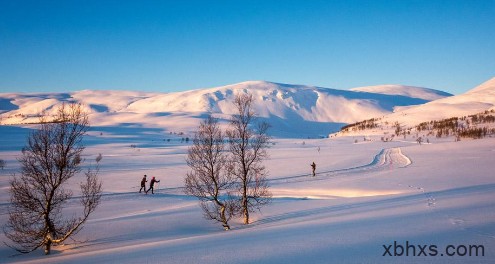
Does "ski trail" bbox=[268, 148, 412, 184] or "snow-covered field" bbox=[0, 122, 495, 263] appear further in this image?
"ski trail" bbox=[268, 148, 412, 184]

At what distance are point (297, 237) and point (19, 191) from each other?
1078 cm

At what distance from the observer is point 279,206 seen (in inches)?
776

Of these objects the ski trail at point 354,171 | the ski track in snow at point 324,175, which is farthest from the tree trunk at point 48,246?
the ski trail at point 354,171

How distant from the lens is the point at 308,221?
40.5 ft

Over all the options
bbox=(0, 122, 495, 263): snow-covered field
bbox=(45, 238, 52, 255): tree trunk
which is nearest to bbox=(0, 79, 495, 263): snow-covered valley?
bbox=(0, 122, 495, 263): snow-covered field

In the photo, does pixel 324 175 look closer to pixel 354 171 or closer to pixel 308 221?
pixel 354 171

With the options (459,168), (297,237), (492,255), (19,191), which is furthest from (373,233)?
(459,168)

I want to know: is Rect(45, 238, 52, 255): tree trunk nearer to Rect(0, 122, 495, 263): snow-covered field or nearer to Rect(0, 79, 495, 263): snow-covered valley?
Rect(0, 79, 495, 263): snow-covered valley

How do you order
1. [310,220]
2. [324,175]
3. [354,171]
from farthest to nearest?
[354,171] → [324,175] → [310,220]

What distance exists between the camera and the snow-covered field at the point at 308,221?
741 centimetres

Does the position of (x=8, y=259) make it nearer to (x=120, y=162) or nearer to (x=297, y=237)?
(x=297, y=237)

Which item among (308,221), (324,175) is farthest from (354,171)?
(308,221)

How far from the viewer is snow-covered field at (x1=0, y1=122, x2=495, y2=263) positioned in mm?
7410

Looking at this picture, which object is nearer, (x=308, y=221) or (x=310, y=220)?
(x=308, y=221)
